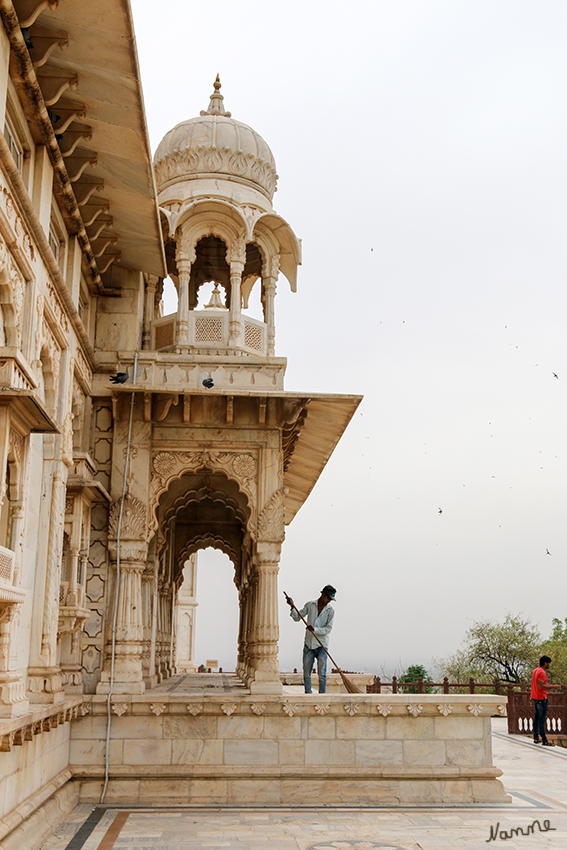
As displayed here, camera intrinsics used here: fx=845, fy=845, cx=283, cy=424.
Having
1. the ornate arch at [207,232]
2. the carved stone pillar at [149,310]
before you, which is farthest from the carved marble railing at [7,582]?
the ornate arch at [207,232]

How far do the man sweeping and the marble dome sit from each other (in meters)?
6.12

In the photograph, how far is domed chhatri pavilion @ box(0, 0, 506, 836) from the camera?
6832 millimetres

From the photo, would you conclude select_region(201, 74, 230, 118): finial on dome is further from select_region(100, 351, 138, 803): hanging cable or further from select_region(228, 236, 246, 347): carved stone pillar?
select_region(100, 351, 138, 803): hanging cable

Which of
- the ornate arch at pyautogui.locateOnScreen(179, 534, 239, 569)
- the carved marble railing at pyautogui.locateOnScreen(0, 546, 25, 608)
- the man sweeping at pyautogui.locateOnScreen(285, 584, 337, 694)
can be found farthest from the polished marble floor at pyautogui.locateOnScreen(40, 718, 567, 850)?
the ornate arch at pyautogui.locateOnScreen(179, 534, 239, 569)

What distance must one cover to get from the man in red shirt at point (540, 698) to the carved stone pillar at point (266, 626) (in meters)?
6.99

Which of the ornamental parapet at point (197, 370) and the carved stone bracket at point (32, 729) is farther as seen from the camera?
the ornamental parapet at point (197, 370)

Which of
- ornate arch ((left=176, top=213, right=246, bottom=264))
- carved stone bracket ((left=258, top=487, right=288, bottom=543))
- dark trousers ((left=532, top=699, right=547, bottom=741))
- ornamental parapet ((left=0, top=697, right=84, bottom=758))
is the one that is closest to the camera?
ornamental parapet ((left=0, top=697, right=84, bottom=758))

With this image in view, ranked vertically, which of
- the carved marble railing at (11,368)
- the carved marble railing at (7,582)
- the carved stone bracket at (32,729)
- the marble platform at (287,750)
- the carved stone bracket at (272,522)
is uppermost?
the carved marble railing at (11,368)

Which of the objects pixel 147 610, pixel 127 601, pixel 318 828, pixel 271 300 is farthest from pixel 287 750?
pixel 271 300

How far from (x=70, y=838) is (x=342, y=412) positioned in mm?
5841

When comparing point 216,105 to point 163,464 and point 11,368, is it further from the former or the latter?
point 11,368

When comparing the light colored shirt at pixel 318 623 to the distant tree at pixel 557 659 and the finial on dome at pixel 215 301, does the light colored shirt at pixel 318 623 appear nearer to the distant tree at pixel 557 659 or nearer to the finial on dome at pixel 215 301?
the finial on dome at pixel 215 301

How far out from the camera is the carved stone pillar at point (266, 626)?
33.0ft

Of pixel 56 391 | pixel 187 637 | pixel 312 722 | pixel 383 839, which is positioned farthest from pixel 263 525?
pixel 187 637
